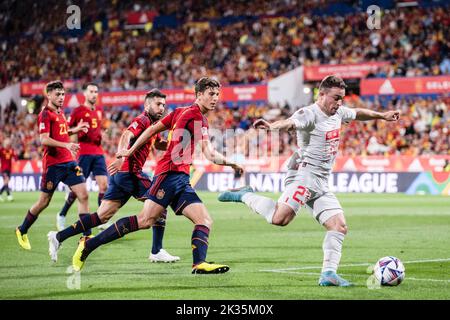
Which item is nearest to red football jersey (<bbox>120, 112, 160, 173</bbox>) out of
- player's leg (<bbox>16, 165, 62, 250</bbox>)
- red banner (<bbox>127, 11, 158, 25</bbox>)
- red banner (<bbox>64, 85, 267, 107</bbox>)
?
player's leg (<bbox>16, 165, 62, 250</bbox>)

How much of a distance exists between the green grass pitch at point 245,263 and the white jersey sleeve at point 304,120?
177 centimetres

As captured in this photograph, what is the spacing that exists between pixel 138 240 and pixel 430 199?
50.9 ft

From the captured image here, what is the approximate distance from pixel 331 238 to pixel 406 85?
28.3 metres

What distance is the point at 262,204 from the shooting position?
373 inches

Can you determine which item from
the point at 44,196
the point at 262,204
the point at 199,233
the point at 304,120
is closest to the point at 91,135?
the point at 44,196

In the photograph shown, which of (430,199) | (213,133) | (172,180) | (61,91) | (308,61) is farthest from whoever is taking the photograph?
(308,61)

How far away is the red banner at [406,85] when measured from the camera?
35.1 metres

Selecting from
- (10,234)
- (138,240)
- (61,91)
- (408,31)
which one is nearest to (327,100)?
(61,91)

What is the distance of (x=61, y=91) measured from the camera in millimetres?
13328

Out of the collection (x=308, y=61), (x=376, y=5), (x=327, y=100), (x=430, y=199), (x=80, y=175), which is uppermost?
(x=376, y=5)

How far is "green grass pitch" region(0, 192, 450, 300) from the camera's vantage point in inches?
333

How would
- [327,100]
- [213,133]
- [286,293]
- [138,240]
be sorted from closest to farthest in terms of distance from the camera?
[286,293] < [327,100] < [138,240] < [213,133]

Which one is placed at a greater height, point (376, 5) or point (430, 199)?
point (376, 5)

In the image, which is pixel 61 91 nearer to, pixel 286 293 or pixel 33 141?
pixel 286 293
